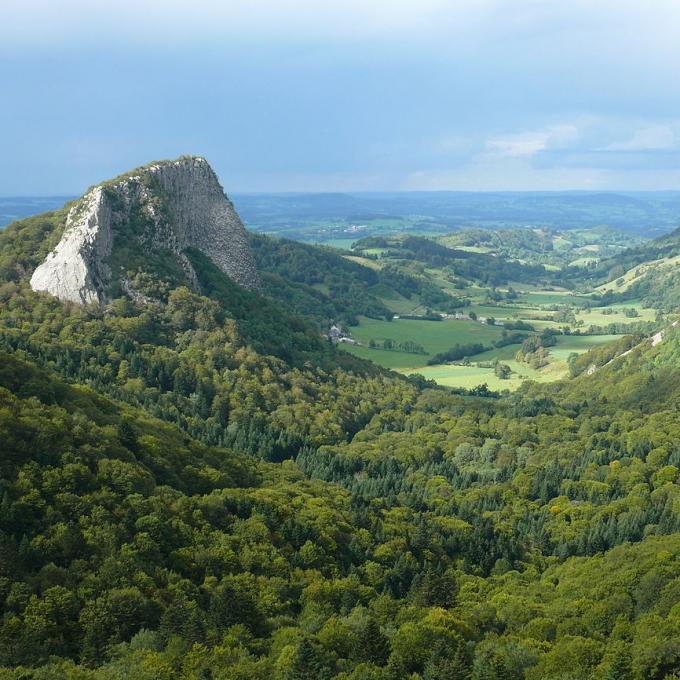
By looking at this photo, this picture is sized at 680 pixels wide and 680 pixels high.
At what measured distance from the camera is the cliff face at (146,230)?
403 feet

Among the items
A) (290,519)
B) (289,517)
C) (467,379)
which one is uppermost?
(290,519)

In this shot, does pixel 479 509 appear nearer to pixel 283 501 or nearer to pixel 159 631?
pixel 283 501

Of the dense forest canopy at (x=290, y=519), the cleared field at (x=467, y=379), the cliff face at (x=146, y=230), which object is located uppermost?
the cliff face at (x=146, y=230)

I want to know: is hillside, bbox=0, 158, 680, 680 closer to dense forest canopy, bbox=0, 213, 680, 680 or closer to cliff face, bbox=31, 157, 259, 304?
dense forest canopy, bbox=0, 213, 680, 680

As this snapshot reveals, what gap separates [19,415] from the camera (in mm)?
60250

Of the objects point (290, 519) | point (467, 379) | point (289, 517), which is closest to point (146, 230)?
point (289, 517)

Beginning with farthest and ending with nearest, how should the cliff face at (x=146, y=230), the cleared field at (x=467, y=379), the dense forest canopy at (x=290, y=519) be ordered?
the cleared field at (x=467, y=379) < the cliff face at (x=146, y=230) < the dense forest canopy at (x=290, y=519)

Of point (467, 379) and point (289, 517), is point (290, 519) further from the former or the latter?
point (467, 379)

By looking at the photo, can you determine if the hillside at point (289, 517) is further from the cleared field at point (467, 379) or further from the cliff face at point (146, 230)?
the cleared field at point (467, 379)

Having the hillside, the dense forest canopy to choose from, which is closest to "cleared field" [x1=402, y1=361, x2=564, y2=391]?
the hillside

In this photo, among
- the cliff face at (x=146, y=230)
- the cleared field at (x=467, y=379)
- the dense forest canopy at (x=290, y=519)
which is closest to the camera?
the dense forest canopy at (x=290, y=519)

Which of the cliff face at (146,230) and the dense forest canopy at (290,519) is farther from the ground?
the cliff face at (146,230)

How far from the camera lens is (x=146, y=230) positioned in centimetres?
13700

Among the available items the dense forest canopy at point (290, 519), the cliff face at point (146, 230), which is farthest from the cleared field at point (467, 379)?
the dense forest canopy at point (290, 519)
